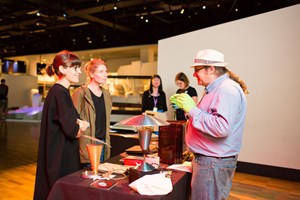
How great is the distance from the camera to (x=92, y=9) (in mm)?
7309

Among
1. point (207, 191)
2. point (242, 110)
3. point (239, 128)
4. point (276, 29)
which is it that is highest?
point (276, 29)

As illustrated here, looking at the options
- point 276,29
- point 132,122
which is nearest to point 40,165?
point 132,122

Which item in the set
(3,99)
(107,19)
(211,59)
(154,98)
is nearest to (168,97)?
(154,98)

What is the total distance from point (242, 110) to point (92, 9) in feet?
21.5

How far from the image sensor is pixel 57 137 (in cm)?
175

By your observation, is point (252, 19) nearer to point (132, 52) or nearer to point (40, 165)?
point (40, 165)

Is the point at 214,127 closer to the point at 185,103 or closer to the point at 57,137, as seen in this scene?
the point at 185,103

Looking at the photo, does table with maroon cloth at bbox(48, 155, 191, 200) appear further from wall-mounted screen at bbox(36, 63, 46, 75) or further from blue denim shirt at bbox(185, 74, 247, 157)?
wall-mounted screen at bbox(36, 63, 46, 75)

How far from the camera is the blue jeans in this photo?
1.62m

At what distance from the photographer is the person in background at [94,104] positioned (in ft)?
7.24

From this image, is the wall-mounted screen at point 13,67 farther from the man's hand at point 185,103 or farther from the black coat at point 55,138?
the man's hand at point 185,103

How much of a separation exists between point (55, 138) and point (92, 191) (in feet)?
1.57

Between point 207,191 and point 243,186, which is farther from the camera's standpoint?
point 243,186

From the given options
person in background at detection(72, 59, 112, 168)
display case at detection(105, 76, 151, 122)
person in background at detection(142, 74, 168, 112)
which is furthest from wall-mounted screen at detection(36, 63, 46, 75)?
person in background at detection(72, 59, 112, 168)
